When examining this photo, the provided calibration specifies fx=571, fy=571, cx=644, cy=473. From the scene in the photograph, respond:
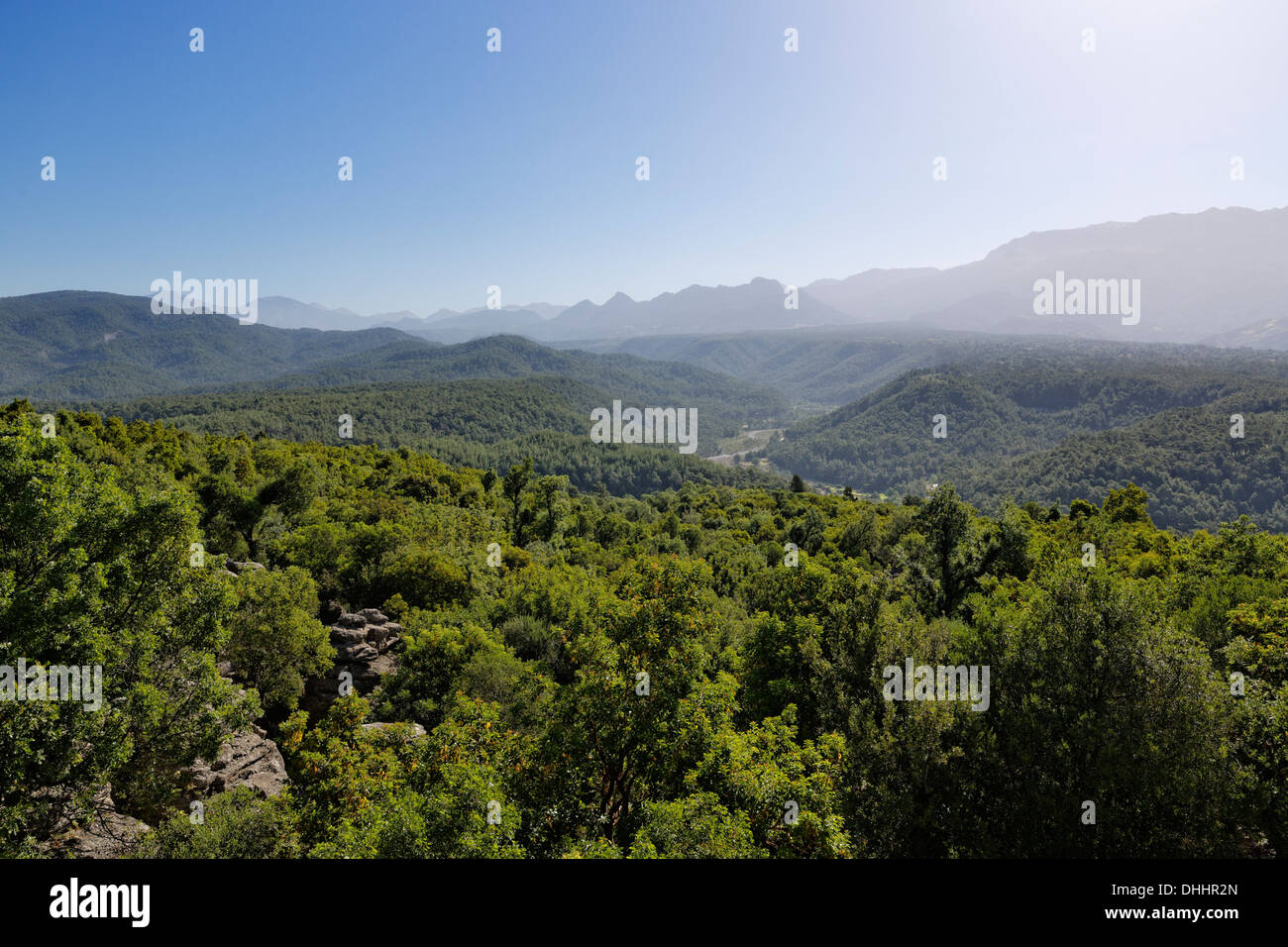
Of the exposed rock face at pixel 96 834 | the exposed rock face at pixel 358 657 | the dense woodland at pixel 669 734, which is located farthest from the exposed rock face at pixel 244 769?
the exposed rock face at pixel 358 657

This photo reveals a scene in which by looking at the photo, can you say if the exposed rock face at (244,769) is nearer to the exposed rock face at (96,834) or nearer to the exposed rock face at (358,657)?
the exposed rock face at (96,834)

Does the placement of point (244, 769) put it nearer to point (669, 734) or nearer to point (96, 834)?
point (96, 834)

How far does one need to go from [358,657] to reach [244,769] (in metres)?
10.1

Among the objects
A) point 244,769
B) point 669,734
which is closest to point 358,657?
point 244,769

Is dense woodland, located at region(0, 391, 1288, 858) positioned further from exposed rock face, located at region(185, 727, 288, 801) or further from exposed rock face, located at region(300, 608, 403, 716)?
exposed rock face, located at region(300, 608, 403, 716)

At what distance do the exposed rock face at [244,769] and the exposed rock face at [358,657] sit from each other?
15.8ft

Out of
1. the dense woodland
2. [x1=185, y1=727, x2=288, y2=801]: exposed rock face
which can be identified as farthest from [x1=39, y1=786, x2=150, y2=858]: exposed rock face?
[x1=185, y1=727, x2=288, y2=801]: exposed rock face

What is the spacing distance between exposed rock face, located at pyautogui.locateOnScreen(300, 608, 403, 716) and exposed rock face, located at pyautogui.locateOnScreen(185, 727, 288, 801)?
189 inches

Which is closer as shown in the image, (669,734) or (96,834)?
(669,734)

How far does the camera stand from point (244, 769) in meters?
21.4
